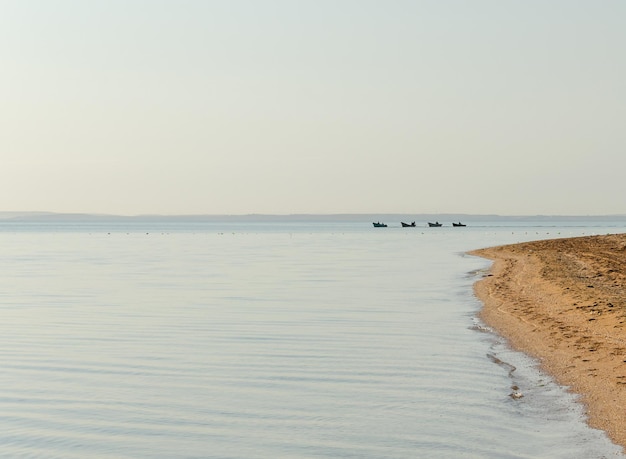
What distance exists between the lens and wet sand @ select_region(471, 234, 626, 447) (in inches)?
484

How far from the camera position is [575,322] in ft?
65.0

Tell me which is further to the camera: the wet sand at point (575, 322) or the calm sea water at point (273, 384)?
the wet sand at point (575, 322)

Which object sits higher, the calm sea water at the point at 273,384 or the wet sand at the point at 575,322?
the wet sand at the point at 575,322

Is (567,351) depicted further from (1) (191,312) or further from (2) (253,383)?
(1) (191,312)

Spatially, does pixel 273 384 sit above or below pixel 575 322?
below

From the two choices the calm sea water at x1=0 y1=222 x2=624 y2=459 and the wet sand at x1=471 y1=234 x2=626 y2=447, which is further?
the wet sand at x1=471 y1=234 x2=626 y2=447

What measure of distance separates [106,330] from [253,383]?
7.64 meters

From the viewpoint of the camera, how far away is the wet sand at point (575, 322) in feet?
40.4

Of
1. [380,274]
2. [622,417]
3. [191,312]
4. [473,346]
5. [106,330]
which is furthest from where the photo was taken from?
[380,274]

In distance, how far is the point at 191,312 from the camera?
24.0 metres

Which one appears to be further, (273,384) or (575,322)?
(575,322)

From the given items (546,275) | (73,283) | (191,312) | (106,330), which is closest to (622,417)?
(106,330)

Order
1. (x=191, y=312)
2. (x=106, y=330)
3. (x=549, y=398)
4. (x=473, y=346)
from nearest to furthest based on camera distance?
(x=549, y=398) < (x=473, y=346) < (x=106, y=330) < (x=191, y=312)

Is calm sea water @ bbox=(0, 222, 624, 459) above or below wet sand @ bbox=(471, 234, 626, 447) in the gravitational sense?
below
